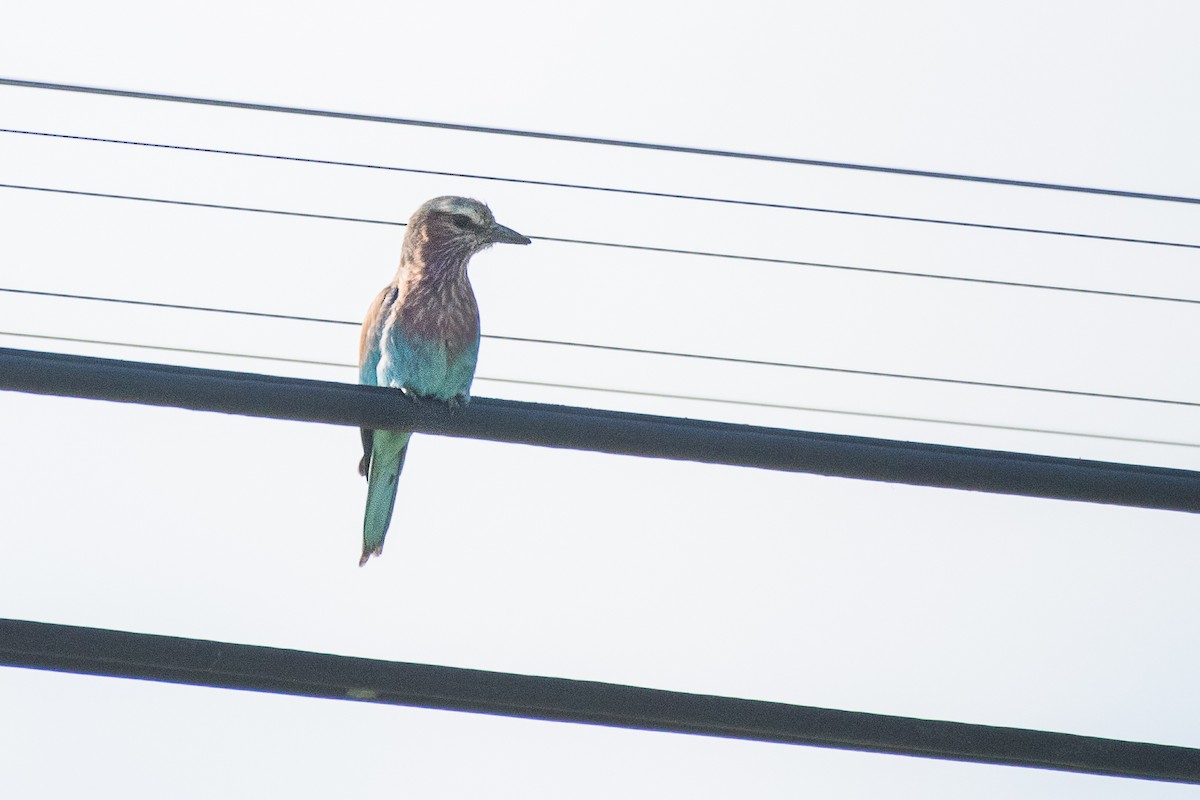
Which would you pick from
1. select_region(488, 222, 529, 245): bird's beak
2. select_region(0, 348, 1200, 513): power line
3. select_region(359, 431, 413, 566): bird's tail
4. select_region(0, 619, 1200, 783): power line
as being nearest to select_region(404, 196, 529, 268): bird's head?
select_region(488, 222, 529, 245): bird's beak

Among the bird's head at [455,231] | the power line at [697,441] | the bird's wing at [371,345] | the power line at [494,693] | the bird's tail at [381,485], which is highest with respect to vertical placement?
the bird's head at [455,231]

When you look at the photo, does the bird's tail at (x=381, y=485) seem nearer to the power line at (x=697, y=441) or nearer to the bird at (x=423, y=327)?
the bird at (x=423, y=327)

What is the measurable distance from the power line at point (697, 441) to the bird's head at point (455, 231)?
2.26 metres

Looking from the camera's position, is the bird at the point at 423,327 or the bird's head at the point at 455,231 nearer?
the bird at the point at 423,327

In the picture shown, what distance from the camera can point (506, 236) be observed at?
17.3 ft

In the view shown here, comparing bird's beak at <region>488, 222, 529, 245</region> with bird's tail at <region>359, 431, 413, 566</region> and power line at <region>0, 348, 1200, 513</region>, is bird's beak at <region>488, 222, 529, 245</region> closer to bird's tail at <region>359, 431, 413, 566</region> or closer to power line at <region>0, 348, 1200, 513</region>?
bird's tail at <region>359, 431, 413, 566</region>

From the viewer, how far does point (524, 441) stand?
2977mm

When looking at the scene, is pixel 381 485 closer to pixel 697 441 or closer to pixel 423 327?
pixel 423 327

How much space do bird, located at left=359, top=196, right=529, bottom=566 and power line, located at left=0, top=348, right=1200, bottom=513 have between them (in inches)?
72.0

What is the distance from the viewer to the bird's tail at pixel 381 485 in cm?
504

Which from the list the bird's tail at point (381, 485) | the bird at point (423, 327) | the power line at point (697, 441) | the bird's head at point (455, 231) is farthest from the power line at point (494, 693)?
the bird's head at point (455, 231)

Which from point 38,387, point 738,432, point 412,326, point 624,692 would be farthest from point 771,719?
point 412,326

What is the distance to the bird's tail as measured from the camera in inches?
198

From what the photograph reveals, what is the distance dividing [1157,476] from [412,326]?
273 centimetres
